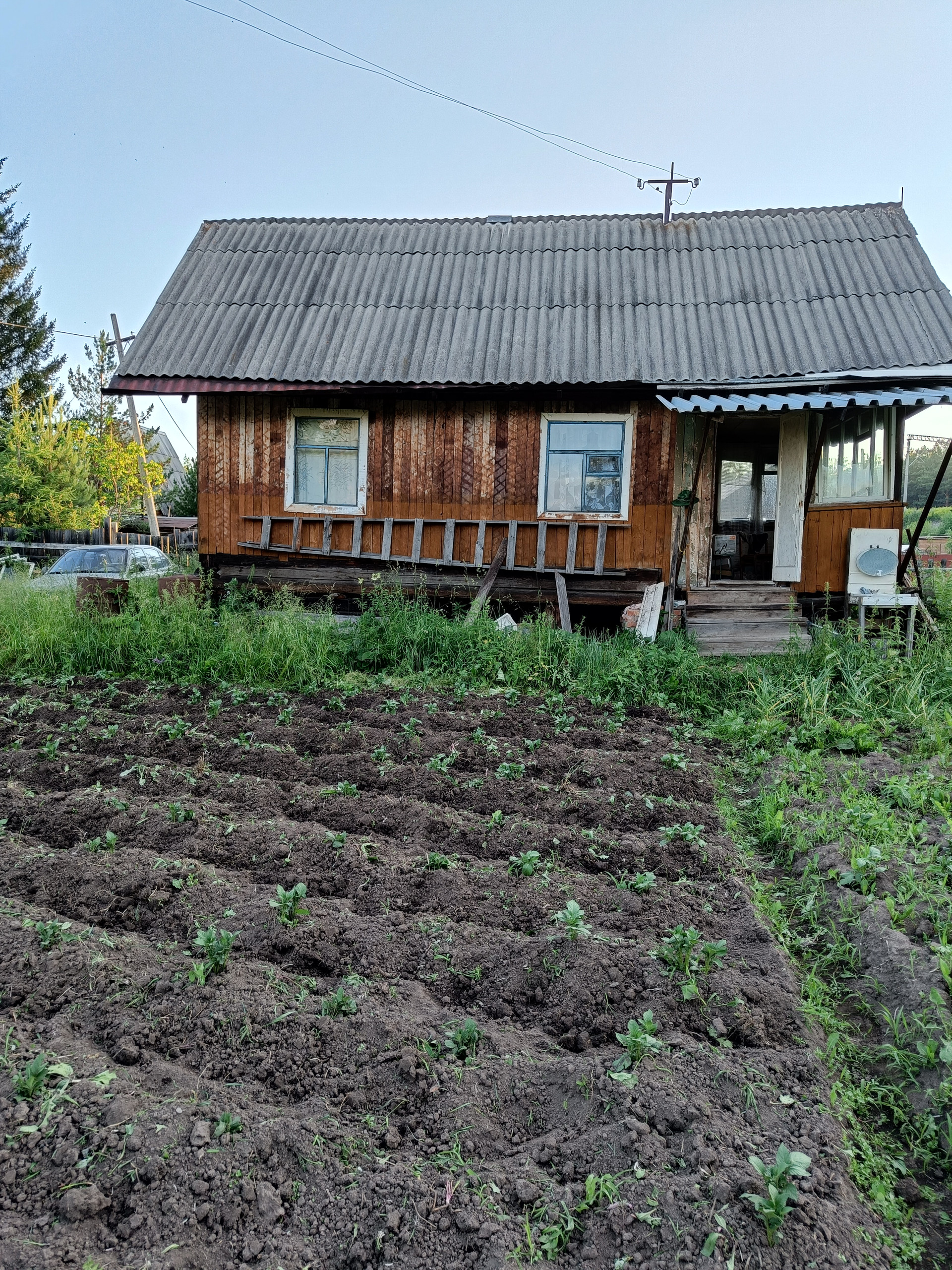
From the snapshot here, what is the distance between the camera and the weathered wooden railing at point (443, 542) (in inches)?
390

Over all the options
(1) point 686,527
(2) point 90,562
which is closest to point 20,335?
(2) point 90,562

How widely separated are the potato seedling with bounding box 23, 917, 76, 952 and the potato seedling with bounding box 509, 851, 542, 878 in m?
1.80

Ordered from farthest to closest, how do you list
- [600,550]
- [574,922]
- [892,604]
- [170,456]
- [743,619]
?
[170,456]
[600,550]
[743,619]
[892,604]
[574,922]

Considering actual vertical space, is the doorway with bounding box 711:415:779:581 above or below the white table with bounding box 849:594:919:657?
above

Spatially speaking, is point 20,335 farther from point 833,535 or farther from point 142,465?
point 833,535

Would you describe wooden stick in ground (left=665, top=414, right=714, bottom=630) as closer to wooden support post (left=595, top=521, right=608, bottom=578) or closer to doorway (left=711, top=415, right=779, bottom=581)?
wooden support post (left=595, top=521, right=608, bottom=578)

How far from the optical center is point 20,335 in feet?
107

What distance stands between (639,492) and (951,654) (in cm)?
Result: 375

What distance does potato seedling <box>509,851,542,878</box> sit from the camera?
3.86 metres

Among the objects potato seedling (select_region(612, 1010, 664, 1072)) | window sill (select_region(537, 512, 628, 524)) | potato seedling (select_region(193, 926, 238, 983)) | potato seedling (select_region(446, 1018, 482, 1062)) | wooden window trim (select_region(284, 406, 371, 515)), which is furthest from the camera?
wooden window trim (select_region(284, 406, 371, 515))

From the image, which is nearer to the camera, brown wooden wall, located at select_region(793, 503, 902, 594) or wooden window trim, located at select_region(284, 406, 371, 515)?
brown wooden wall, located at select_region(793, 503, 902, 594)

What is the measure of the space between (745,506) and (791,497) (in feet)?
16.3

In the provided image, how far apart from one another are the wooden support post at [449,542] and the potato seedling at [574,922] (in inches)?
279

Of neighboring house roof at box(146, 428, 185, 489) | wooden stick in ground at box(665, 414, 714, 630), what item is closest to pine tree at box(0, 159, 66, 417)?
neighboring house roof at box(146, 428, 185, 489)
